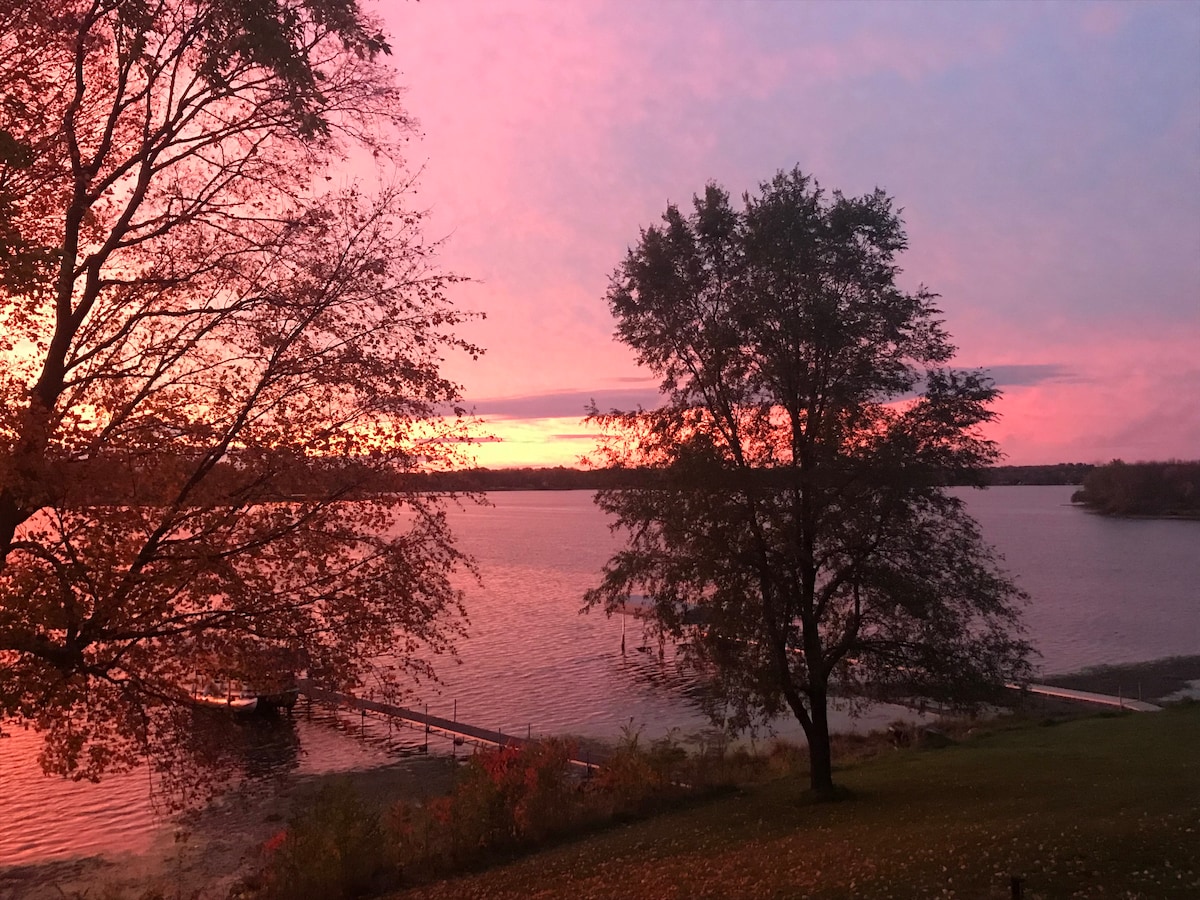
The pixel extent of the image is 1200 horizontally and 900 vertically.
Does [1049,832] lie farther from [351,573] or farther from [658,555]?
[351,573]

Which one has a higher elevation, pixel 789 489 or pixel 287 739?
pixel 789 489

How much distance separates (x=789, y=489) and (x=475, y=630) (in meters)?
48.7

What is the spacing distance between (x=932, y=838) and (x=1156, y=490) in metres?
210

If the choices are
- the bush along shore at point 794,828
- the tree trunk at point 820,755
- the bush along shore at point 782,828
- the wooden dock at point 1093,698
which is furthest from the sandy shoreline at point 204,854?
the wooden dock at point 1093,698

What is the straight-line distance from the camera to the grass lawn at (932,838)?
11.6m

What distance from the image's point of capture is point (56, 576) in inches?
382

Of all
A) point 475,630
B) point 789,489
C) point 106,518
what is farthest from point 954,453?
point 475,630

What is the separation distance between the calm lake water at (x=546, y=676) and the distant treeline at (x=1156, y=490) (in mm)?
91594

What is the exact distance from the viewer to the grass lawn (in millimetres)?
11594

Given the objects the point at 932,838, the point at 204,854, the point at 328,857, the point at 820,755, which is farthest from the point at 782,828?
the point at 204,854

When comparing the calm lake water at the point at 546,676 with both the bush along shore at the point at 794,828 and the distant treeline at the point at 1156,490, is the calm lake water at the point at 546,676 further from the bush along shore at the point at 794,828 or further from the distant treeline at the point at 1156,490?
the distant treeline at the point at 1156,490

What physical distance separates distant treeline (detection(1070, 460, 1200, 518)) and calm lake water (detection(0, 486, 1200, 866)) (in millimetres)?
91594

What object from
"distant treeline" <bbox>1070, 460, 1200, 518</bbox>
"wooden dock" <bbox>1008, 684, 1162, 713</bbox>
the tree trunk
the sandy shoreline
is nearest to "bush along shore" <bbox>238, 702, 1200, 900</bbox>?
the tree trunk

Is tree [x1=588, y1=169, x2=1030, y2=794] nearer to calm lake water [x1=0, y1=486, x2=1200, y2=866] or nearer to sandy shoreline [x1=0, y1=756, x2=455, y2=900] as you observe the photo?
calm lake water [x1=0, y1=486, x2=1200, y2=866]
